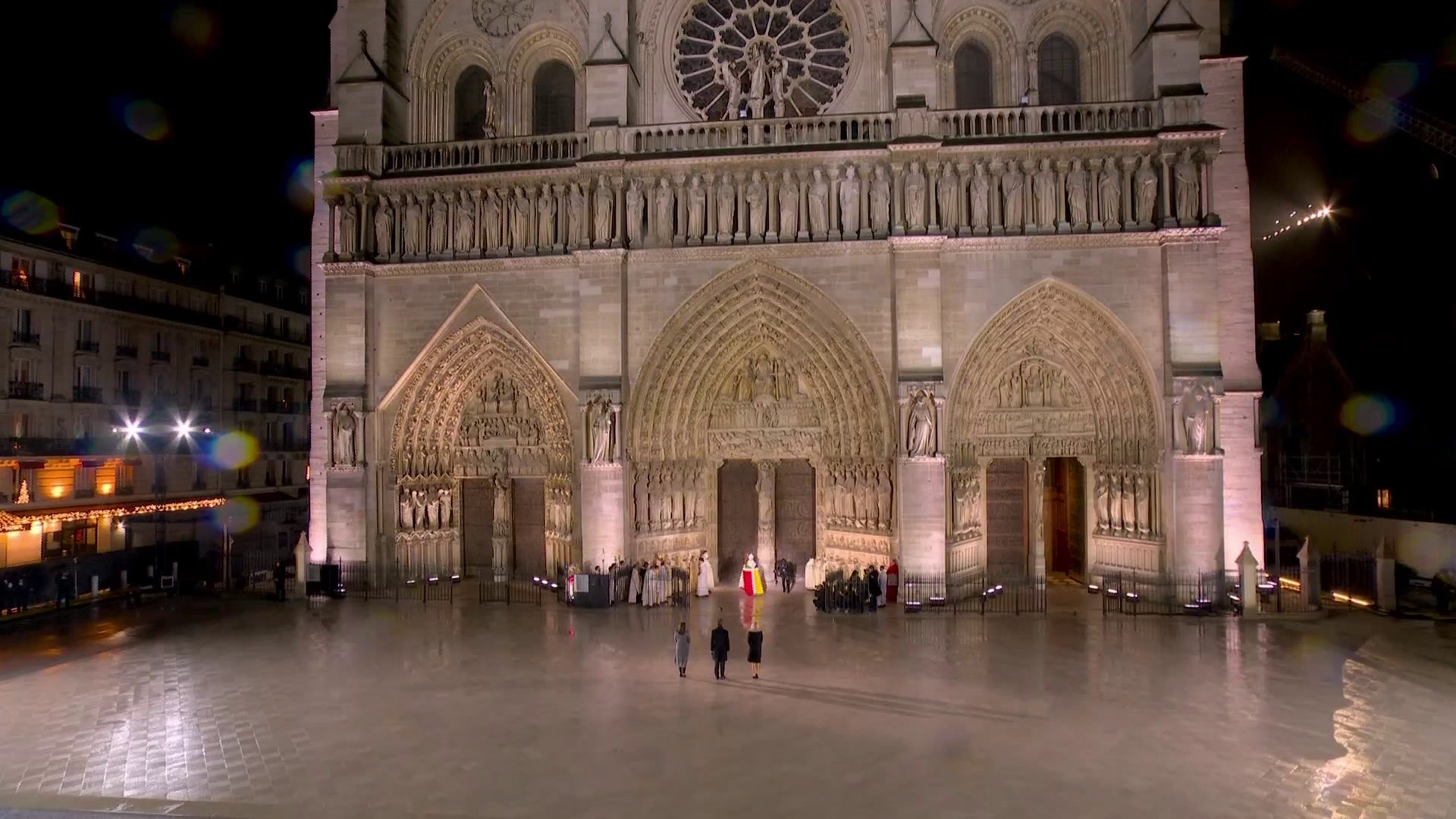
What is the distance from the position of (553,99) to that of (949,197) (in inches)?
405

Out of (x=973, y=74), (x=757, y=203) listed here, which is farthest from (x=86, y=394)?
(x=973, y=74)

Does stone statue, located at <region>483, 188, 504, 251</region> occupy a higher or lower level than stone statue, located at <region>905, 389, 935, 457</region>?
higher

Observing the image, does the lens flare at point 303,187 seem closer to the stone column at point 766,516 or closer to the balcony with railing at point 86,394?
the balcony with railing at point 86,394

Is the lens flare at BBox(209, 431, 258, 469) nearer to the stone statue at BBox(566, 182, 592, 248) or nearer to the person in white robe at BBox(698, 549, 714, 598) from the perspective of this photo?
the stone statue at BBox(566, 182, 592, 248)

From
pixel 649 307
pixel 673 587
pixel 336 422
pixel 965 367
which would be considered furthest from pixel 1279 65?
pixel 336 422

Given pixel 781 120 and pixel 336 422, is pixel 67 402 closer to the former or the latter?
pixel 336 422

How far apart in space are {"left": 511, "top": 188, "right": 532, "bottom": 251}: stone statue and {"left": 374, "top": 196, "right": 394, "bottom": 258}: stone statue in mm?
3021

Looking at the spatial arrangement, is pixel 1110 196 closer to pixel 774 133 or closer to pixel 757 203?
pixel 774 133

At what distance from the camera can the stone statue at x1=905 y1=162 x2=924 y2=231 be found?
1836 centimetres

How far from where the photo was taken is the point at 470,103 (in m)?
22.6

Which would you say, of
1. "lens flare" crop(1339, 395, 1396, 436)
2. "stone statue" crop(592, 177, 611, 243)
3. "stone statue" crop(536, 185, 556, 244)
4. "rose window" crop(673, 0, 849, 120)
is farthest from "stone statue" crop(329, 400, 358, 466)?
"lens flare" crop(1339, 395, 1396, 436)

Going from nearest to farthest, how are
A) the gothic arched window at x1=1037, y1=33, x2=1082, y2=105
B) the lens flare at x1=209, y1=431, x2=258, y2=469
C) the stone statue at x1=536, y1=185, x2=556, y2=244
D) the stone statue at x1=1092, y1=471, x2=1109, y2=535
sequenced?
the stone statue at x1=1092, y1=471, x2=1109, y2=535
the stone statue at x1=536, y1=185, x2=556, y2=244
the gothic arched window at x1=1037, y1=33, x2=1082, y2=105
the lens flare at x1=209, y1=431, x2=258, y2=469

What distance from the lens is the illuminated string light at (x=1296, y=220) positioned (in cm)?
2658

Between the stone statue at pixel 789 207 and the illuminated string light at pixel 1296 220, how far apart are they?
18.0m
